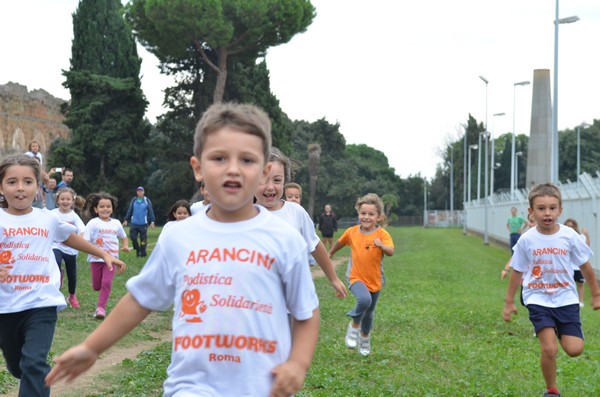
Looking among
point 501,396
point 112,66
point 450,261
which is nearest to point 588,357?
point 501,396

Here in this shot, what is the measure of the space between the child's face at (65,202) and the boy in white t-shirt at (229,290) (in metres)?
10.3

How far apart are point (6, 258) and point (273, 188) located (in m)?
2.01

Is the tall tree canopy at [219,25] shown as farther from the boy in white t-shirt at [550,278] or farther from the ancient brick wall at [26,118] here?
the boy in white t-shirt at [550,278]

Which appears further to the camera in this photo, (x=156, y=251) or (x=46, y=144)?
(x=46, y=144)

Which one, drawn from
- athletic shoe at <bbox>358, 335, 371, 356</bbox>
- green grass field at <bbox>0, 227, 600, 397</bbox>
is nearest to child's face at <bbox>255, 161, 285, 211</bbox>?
green grass field at <bbox>0, 227, 600, 397</bbox>

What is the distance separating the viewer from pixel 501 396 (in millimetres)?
8352

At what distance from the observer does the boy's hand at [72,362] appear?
3.54 m

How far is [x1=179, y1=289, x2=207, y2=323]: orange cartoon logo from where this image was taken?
11.6ft

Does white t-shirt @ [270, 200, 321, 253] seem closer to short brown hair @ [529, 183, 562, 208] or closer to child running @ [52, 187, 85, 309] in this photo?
short brown hair @ [529, 183, 562, 208]

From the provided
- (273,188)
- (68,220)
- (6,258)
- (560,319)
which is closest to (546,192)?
(560,319)

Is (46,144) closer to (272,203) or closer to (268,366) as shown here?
(272,203)

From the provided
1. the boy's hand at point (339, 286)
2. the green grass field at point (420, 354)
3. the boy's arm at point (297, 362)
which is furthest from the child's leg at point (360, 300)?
the boy's arm at point (297, 362)

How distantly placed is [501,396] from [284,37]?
36296mm

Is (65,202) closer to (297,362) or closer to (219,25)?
(297,362)
